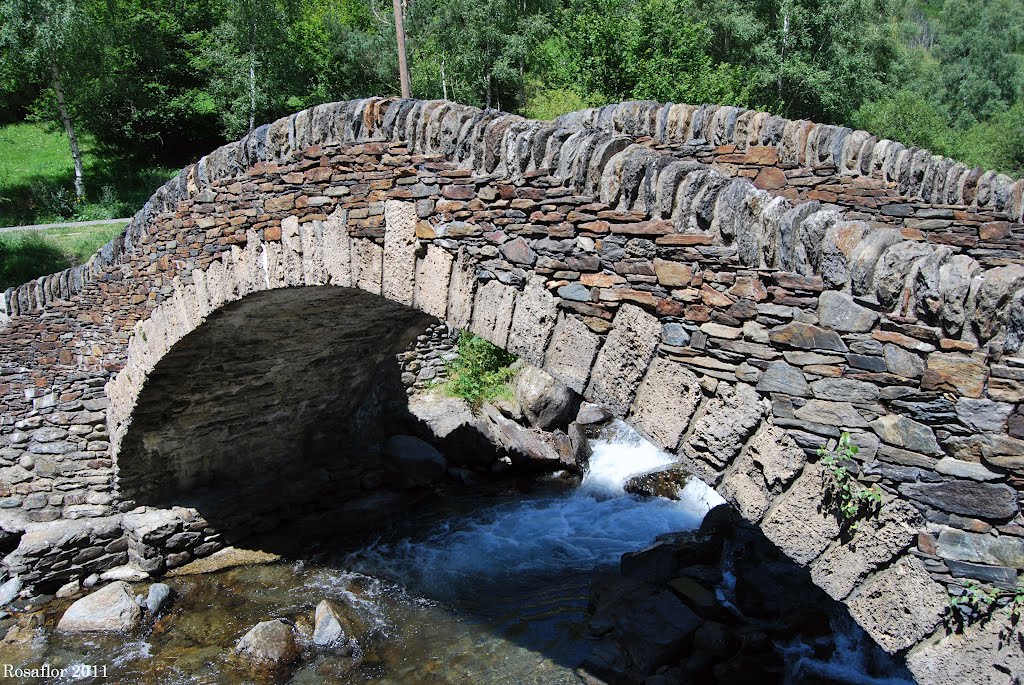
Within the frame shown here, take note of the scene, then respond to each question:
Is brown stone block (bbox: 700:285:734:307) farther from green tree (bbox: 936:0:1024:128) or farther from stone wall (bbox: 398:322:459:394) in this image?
green tree (bbox: 936:0:1024:128)

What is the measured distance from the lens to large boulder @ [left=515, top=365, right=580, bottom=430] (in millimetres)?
11188

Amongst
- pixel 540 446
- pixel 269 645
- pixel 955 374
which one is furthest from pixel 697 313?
pixel 540 446

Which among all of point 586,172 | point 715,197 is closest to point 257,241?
point 586,172

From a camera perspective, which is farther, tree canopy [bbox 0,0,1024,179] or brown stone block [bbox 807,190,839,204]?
tree canopy [bbox 0,0,1024,179]

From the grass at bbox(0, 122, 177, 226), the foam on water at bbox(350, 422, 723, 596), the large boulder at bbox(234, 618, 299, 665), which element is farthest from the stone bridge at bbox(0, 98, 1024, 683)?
the grass at bbox(0, 122, 177, 226)

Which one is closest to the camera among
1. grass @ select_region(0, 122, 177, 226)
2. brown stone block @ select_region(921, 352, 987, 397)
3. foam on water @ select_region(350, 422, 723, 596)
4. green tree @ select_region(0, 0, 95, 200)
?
brown stone block @ select_region(921, 352, 987, 397)

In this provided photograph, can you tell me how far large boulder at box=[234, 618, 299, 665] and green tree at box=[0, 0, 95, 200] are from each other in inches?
567

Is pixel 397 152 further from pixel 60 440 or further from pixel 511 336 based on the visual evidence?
pixel 60 440

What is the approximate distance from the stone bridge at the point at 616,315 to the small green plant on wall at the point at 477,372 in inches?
112

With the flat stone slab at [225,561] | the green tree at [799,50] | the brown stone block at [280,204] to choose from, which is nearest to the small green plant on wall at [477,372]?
the flat stone slab at [225,561]

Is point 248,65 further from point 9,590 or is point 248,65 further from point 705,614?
point 705,614

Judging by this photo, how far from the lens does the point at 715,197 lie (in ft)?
11.9

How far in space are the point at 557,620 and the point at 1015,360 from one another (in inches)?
205

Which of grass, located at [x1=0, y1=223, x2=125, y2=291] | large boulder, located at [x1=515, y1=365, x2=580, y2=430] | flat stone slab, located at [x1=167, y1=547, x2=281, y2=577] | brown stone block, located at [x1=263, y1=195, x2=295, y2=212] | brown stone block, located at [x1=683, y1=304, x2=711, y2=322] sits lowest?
flat stone slab, located at [x1=167, y1=547, x2=281, y2=577]
